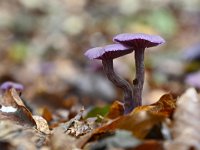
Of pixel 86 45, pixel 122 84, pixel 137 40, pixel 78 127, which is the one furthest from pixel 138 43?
pixel 86 45

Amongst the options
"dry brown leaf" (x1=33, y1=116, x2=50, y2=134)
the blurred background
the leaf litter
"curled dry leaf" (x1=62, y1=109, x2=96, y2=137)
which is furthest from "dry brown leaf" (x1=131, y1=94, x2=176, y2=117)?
the blurred background

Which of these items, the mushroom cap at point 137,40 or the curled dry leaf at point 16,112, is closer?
the mushroom cap at point 137,40

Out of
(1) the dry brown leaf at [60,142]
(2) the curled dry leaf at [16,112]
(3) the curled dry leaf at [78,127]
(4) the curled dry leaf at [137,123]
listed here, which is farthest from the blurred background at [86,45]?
(1) the dry brown leaf at [60,142]

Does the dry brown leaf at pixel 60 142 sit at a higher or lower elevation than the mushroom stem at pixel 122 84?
lower

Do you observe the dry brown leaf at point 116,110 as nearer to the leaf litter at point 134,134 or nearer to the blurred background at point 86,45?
the leaf litter at point 134,134

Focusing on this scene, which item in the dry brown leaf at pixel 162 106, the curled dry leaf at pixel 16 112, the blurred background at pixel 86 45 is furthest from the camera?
the blurred background at pixel 86 45

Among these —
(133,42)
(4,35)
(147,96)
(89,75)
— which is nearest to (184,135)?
(133,42)

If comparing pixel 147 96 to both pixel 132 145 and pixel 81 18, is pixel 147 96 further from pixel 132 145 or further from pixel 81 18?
pixel 81 18
